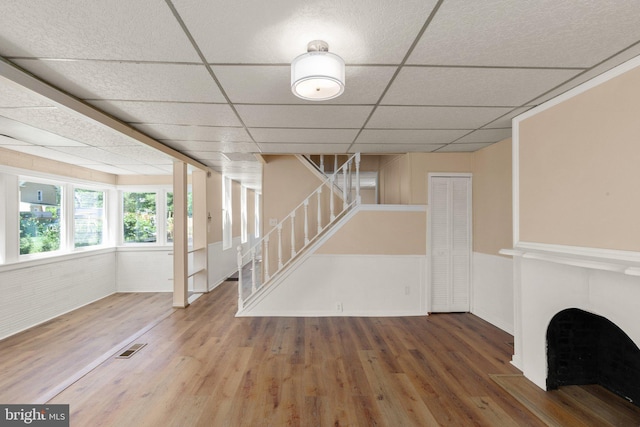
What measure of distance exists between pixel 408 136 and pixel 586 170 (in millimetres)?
1702

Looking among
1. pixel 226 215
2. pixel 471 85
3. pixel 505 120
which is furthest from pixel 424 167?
pixel 226 215

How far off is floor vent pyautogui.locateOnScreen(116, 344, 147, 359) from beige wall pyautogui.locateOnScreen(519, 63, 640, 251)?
4123 mm

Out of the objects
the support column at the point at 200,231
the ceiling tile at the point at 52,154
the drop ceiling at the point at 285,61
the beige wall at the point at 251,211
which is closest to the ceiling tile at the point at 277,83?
the drop ceiling at the point at 285,61

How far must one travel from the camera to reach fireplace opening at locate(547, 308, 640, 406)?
2.36 m

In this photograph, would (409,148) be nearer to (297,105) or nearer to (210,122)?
(297,105)

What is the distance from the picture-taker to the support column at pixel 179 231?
4.44m

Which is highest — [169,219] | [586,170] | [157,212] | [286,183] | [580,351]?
[286,183]

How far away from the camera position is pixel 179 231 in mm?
4438

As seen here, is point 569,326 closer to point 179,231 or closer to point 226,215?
point 179,231

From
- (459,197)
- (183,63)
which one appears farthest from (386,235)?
(183,63)

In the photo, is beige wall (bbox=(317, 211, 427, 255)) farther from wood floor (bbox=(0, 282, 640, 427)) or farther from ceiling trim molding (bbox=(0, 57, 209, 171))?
ceiling trim molding (bbox=(0, 57, 209, 171))

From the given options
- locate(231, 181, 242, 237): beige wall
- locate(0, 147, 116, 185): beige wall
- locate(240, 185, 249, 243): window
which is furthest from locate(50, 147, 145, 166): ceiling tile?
locate(240, 185, 249, 243): window

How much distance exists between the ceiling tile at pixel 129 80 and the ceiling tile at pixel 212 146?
135 centimetres

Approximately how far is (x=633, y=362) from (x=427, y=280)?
2.14m
